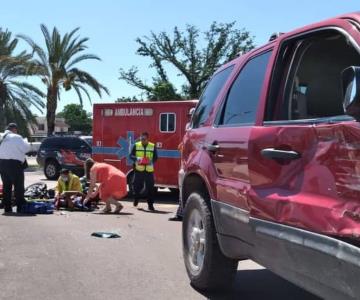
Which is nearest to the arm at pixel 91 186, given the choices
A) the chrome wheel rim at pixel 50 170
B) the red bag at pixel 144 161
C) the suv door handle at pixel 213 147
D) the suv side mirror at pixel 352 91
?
the red bag at pixel 144 161

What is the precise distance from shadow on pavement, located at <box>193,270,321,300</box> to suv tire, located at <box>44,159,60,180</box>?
17.4 metres

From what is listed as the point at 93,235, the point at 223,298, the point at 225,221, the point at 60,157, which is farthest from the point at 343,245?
the point at 60,157

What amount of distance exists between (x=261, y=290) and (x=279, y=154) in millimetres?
2441

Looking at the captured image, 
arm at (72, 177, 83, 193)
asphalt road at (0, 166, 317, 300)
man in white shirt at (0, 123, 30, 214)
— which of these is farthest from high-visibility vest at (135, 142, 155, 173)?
asphalt road at (0, 166, 317, 300)

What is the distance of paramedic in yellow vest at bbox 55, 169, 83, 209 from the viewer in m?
13.1

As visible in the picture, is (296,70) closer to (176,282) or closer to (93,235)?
(176,282)

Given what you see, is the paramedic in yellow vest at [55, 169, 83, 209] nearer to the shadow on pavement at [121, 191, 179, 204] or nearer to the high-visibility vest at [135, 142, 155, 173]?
the high-visibility vest at [135, 142, 155, 173]

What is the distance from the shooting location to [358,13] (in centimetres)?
350

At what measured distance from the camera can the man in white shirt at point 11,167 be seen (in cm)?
1228

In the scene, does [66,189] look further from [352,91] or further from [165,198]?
[352,91]

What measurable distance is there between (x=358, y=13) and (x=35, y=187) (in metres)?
12.0

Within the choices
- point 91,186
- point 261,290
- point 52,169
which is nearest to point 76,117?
point 52,169

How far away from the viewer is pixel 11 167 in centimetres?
1231

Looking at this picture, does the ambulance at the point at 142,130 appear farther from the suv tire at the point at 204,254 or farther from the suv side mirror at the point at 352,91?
the suv side mirror at the point at 352,91
